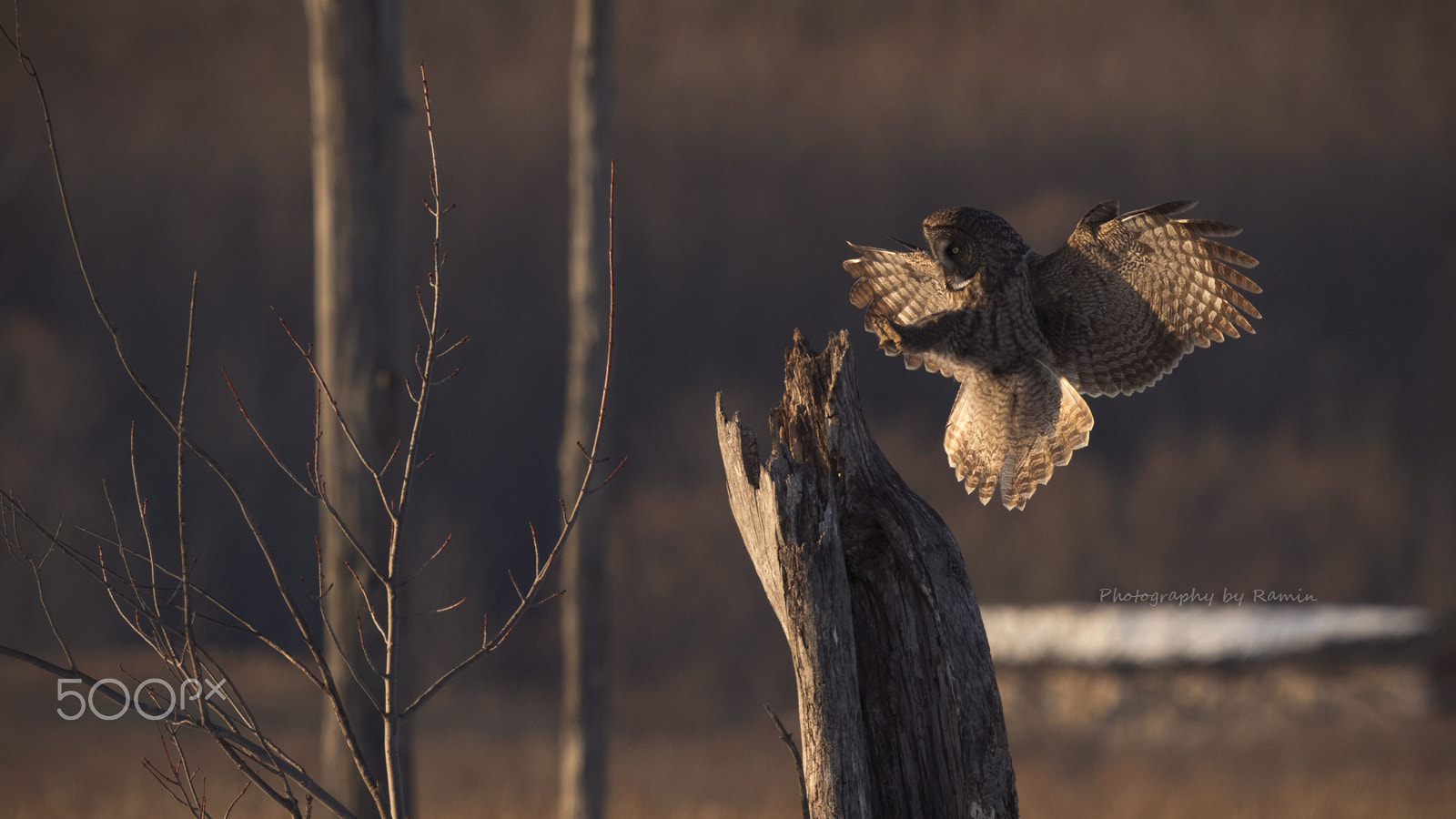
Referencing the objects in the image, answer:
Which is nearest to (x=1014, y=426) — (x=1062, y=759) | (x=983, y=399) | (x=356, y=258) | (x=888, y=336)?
(x=983, y=399)

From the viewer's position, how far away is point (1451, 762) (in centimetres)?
624

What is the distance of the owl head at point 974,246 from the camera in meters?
1.74

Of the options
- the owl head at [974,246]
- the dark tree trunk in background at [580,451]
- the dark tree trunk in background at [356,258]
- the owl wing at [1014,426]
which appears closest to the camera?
the owl head at [974,246]

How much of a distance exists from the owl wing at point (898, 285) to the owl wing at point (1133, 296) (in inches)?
8.4

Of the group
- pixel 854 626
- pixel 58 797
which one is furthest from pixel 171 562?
pixel 854 626

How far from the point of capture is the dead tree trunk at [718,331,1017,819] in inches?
75.3

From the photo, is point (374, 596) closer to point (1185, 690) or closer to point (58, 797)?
point (58, 797)

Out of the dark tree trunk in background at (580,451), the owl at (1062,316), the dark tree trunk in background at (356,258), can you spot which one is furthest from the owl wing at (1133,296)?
the dark tree trunk in background at (580,451)

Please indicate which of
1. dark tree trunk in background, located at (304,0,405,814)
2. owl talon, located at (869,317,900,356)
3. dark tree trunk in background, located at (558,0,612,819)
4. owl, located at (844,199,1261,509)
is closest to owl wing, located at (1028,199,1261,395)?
owl, located at (844,199,1261,509)

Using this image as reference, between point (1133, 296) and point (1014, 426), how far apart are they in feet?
0.99

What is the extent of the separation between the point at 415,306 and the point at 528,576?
4.07m

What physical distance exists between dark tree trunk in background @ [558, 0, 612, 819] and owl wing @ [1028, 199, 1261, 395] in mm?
3541

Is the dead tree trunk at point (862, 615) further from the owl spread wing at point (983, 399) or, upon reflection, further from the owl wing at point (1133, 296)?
the owl wing at point (1133, 296)

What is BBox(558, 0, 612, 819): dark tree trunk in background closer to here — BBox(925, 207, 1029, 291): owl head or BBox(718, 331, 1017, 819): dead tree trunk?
BBox(718, 331, 1017, 819): dead tree trunk
